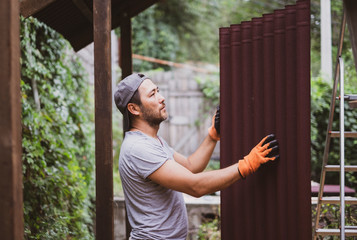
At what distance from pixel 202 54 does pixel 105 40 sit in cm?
2168

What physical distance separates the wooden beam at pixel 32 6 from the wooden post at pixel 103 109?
0.63 metres

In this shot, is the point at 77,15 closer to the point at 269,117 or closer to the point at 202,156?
the point at 202,156

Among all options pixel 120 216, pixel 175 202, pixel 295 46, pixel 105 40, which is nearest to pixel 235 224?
pixel 175 202

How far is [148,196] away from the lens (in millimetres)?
3082

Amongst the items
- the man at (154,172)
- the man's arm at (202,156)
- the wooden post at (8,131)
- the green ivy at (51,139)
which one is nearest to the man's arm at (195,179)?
the man at (154,172)

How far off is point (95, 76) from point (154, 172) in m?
0.80

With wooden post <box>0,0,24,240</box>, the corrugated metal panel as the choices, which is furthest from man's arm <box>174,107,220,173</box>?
wooden post <box>0,0,24,240</box>

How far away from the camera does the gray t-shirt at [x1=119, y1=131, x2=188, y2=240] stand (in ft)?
9.82

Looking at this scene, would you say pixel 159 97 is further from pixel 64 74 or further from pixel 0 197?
pixel 64 74

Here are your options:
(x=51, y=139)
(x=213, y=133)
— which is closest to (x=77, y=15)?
(x=51, y=139)

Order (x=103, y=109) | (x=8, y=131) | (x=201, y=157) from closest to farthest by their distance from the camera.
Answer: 1. (x=8, y=131)
2. (x=103, y=109)
3. (x=201, y=157)

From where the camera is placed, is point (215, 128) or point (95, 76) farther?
point (215, 128)

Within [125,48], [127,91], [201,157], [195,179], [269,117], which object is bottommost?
[195,179]

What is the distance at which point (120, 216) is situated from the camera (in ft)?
21.8
